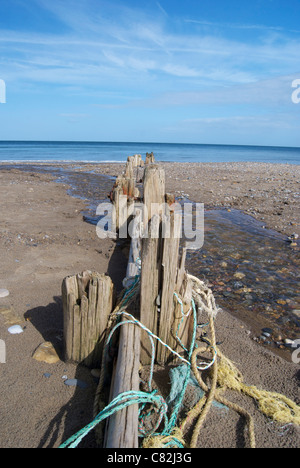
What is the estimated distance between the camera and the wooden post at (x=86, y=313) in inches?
109

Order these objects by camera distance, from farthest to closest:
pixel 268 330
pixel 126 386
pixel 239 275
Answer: pixel 239 275 < pixel 268 330 < pixel 126 386

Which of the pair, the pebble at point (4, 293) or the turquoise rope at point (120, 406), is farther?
the pebble at point (4, 293)

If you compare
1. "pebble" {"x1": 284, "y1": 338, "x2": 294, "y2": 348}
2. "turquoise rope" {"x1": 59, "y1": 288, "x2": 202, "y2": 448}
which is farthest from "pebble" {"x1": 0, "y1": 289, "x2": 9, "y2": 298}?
"pebble" {"x1": 284, "y1": 338, "x2": 294, "y2": 348}

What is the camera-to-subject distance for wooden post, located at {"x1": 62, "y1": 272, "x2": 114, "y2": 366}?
2777mm

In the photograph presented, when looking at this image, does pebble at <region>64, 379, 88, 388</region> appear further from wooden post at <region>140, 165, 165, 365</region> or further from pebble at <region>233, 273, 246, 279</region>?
pebble at <region>233, 273, 246, 279</region>

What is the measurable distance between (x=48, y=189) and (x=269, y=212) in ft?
30.2

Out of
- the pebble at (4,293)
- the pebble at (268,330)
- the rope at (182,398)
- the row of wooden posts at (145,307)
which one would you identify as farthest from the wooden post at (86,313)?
the pebble at (268,330)

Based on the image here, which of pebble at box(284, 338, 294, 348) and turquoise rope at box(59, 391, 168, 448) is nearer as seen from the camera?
turquoise rope at box(59, 391, 168, 448)

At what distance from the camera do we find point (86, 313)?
279 cm

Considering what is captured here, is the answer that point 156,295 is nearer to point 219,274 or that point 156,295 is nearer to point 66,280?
point 66,280

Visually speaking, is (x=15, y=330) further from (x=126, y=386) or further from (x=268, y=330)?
(x=268, y=330)

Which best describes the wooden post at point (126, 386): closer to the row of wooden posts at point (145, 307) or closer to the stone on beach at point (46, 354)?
the row of wooden posts at point (145, 307)

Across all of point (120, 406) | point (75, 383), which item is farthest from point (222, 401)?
point (75, 383)
